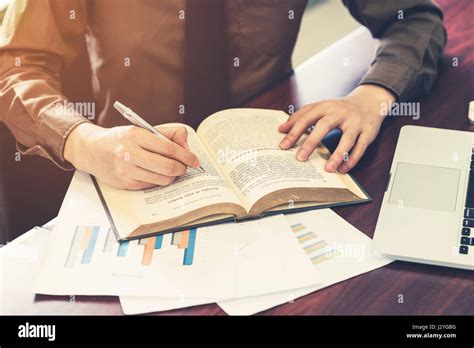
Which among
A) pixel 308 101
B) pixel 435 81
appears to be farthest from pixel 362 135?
pixel 435 81

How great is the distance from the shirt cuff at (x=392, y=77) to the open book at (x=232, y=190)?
0.23 metres

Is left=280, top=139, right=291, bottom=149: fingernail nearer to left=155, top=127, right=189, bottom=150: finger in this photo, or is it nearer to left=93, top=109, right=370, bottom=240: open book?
left=93, top=109, right=370, bottom=240: open book

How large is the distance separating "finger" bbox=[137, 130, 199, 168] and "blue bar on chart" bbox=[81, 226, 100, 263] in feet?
0.46

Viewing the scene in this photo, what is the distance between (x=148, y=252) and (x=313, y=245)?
0.76ft

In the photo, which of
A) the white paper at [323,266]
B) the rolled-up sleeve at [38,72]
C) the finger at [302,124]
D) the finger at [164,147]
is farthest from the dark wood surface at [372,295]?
the rolled-up sleeve at [38,72]

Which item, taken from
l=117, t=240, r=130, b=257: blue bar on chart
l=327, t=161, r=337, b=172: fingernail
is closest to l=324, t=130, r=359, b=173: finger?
l=327, t=161, r=337, b=172: fingernail

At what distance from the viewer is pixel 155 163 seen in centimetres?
92

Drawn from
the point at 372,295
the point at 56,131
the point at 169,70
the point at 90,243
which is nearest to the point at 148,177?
the point at 90,243

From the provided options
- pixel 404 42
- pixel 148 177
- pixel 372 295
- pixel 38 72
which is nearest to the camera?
pixel 372 295

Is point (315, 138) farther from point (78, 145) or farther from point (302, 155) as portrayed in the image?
point (78, 145)

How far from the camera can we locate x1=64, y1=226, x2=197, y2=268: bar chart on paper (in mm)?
855
